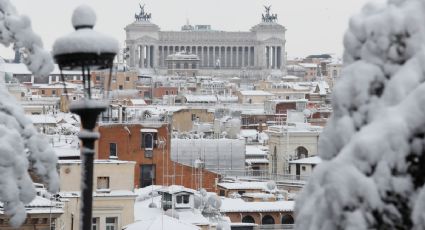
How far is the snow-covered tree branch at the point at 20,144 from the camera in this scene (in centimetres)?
815

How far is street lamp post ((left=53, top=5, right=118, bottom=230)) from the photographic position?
6195 mm

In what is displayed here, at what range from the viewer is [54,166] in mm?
8328

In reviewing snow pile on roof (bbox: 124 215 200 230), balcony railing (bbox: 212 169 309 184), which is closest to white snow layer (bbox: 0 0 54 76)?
snow pile on roof (bbox: 124 215 200 230)

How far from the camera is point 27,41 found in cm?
833

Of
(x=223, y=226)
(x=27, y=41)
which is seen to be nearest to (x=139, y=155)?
(x=223, y=226)

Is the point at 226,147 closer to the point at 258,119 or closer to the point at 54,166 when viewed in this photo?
the point at 258,119

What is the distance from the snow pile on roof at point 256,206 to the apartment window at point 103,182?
3.14 m

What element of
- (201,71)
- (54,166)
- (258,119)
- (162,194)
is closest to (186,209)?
(162,194)

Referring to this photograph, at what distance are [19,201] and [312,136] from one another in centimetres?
3050

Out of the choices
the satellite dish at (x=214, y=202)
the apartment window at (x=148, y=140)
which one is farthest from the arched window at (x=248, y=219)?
the apartment window at (x=148, y=140)

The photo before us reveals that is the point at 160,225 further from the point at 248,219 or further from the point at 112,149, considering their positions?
the point at 112,149

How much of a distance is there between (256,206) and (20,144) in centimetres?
1717

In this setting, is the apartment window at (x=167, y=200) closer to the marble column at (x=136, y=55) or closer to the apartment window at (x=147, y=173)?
the apartment window at (x=147, y=173)

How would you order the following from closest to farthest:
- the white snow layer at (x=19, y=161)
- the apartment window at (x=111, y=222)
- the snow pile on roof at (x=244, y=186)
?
the white snow layer at (x=19, y=161), the apartment window at (x=111, y=222), the snow pile on roof at (x=244, y=186)
